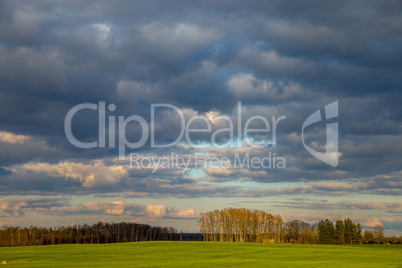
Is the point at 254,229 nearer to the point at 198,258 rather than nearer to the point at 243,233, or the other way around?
the point at 243,233

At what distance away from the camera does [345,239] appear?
16875cm

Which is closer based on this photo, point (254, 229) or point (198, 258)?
point (198, 258)

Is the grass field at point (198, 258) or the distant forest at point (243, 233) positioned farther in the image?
the distant forest at point (243, 233)

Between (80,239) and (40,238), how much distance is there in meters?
15.5

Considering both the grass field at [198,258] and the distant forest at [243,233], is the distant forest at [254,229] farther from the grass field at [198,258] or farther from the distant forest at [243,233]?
the grass field at [198,258]

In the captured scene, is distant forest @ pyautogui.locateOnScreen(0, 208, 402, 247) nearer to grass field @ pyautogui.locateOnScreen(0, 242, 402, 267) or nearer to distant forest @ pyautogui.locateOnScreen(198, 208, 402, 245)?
distant forest @ pyautogui.locateOnScreen(198, 208, 402, 245)

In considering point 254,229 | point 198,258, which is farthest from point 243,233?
point 198,258

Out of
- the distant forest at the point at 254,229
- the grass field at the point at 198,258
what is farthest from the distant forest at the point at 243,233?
the grass field at the point at 198,258

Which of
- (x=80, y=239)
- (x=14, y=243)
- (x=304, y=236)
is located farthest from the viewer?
(x=304, y=236)

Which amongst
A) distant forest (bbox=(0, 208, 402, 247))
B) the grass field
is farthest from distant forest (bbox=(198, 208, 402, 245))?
the grass field

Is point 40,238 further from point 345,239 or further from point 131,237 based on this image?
point 345,239

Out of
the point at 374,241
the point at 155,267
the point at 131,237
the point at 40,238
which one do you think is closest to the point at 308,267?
the point at 155,267

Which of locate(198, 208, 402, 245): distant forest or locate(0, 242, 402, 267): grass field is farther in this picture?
locate(198, 208, 402, 245): distant forest

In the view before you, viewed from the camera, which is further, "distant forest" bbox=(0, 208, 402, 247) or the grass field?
"distant forest" bbox=(0, 208, 402, 247)
